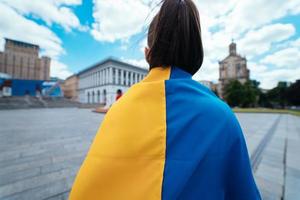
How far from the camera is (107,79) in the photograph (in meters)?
36.2

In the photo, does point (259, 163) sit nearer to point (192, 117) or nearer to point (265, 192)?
point (265, 192)

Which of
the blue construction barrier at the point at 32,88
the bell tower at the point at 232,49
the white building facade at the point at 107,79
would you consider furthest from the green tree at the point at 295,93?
the blue construction barrier at the point at 32,88

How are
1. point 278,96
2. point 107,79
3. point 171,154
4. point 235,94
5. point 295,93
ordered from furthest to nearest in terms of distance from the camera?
point 278,96 → point 235,94 → point 107,79 → point 295,93 → point 171,154

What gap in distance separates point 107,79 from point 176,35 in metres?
37.5

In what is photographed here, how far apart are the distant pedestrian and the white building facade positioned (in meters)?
32.3

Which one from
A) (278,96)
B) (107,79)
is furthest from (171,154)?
(278,96)

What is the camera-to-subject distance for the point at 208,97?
1.82ft

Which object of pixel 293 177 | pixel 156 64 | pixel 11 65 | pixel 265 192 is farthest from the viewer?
pixel 11 65

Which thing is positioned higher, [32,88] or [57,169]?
[32,88]

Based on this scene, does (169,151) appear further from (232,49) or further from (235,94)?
(232,49)

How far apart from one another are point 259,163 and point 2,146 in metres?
4.89

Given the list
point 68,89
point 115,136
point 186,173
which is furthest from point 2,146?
point 68,89

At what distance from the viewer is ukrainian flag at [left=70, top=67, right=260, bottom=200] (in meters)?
0.46

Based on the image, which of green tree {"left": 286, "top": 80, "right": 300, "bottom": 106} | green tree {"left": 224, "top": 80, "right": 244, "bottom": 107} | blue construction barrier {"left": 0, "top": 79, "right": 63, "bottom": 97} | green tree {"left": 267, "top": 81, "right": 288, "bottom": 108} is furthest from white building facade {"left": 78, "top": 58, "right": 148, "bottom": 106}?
green tree {"left": 267, "top": 81, "right": 288, "bottom": 108}
